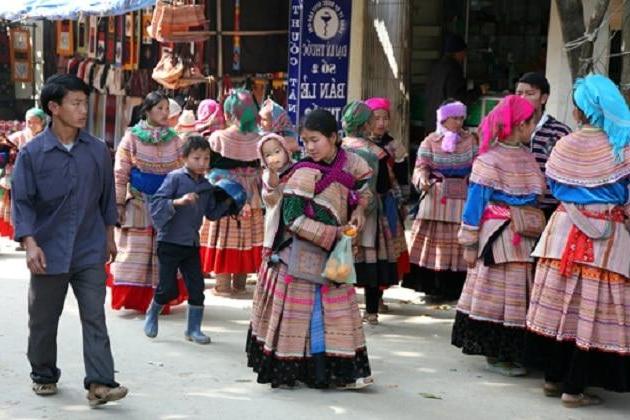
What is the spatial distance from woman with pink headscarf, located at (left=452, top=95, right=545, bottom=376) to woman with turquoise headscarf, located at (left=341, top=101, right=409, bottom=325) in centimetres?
115

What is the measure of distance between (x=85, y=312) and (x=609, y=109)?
3076 mm

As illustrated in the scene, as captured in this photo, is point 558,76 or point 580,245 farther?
point 558,76

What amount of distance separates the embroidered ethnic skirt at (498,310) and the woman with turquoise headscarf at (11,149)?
17.7 ft

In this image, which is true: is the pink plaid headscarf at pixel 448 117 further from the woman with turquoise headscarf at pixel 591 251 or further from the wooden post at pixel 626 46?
the woman with turquoise headscarf at pixel 591 251

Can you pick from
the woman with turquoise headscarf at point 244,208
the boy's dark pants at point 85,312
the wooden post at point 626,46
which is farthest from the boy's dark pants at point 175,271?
the wooden post at point 626,46

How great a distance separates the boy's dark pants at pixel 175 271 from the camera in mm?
7949

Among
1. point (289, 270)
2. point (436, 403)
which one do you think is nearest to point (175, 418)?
point (289, 270)

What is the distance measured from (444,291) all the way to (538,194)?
2.59m

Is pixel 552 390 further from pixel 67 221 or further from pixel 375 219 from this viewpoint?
pixel 67 221

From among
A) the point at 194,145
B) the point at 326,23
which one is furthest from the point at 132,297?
the point at 326,23

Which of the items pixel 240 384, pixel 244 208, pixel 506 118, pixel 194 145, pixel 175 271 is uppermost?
pixel 506 118

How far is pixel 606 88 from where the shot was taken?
20.9 feet

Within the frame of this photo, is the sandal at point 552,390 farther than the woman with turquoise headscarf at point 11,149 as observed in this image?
No

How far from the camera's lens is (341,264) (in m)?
6.52
